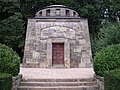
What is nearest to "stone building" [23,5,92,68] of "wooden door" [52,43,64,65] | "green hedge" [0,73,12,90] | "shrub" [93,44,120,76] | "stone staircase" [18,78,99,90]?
"wooden door" [52,43,64,65]

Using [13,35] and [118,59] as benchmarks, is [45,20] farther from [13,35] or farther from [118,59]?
[118,59]

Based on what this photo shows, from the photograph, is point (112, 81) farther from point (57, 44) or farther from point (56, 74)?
point (57, 44)

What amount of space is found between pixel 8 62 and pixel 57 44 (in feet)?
37.4

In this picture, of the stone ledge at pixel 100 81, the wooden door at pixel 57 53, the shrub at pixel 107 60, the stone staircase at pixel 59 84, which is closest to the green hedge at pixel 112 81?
the stone ledge at pixel 100 81

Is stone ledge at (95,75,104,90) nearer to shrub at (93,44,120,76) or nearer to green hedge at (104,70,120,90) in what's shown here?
shrub at (93,44,120,76)

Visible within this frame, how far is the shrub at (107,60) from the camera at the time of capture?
963 cm

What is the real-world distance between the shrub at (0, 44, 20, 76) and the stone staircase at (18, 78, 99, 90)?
0.79 meters

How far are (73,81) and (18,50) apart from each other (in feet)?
66.0

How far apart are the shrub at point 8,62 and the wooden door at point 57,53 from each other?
33.9 ft

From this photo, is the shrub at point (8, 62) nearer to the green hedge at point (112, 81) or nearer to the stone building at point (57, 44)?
the green hedge at point (112, 81)

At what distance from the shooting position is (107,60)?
32.0 feet

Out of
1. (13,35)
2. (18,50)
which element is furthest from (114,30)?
(18,50)

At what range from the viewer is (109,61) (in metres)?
9.69

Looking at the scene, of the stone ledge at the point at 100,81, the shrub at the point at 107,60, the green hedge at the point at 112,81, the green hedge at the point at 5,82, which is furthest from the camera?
the shrub at the point at 107,60
